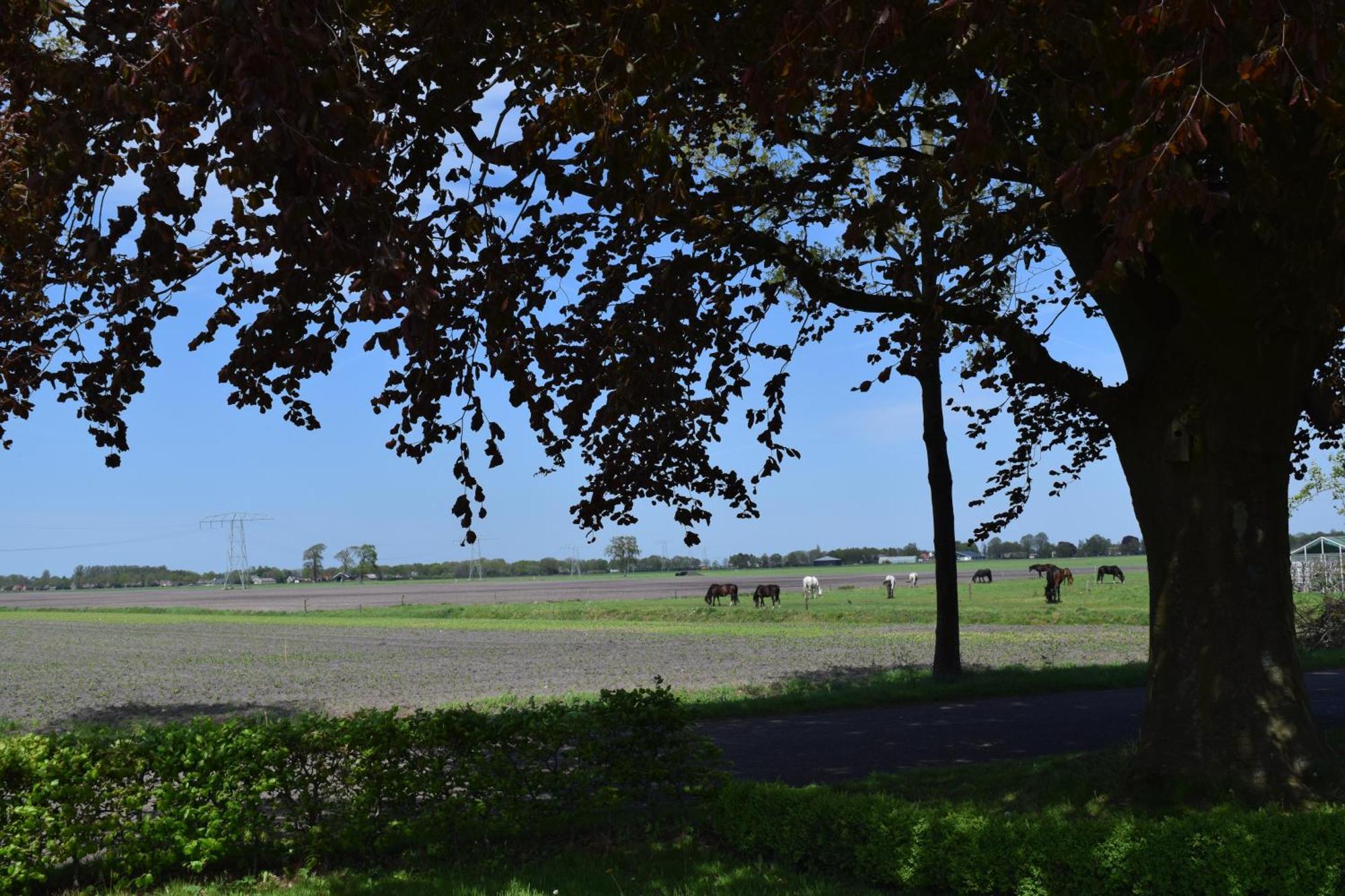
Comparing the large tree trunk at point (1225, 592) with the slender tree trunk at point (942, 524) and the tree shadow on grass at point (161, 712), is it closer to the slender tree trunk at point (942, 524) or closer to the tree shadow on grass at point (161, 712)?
the slender tree trunk at point (942, 524)

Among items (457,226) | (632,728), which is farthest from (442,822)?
(457,226)

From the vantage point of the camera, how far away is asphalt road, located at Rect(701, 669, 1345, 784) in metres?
12.2

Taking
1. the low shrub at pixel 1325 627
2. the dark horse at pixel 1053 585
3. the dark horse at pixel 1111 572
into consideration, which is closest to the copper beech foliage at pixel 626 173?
the low shrub at pixel 1325 627

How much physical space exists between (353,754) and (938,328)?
21.0ft

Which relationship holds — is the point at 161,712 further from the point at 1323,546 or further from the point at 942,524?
the point at 1323,546

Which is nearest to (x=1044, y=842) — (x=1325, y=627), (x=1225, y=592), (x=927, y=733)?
(x=1225, y=592)

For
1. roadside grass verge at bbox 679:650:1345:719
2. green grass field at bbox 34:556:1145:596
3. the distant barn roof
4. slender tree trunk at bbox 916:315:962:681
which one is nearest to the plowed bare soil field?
roadside grass verge at bbox 679:650:1345:719

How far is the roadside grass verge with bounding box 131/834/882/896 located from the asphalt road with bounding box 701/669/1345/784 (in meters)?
2.84

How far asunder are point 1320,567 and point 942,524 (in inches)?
784

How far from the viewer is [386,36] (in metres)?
8.73

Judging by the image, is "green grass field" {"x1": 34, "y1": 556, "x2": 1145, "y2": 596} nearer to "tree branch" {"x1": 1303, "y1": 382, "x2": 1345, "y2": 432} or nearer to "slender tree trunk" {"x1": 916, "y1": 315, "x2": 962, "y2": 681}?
"slender tree trunk" {"x1": 916, "y1": 315, "x2": 962, "y2": 681}

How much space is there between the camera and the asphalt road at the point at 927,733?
12.2m

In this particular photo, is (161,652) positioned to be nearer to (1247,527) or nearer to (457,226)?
(457,226)

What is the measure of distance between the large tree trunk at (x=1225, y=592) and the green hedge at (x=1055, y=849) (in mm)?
1134
